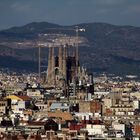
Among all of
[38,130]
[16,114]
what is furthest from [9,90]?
[38,130]

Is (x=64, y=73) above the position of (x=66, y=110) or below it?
below

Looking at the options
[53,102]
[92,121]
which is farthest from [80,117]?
[53,102]

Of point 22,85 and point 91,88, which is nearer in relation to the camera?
point 91,88

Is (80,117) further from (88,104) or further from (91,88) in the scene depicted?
(91,88)

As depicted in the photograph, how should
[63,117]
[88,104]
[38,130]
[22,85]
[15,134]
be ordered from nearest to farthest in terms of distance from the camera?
[15,134]
[38,130]
[63,117]
[88,104]
[22,85]

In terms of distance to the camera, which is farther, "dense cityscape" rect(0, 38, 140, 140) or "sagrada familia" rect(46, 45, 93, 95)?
"sagrada familia" rect(46, 45, 93, 95)

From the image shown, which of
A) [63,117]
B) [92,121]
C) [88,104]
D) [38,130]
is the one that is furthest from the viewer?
[88,104]

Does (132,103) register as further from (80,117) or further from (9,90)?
(9,90)

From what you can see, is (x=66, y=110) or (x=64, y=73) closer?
(x=66, y=110)

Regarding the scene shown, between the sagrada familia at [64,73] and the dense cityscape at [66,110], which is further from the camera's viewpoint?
the sagrada familia at [64,73]
